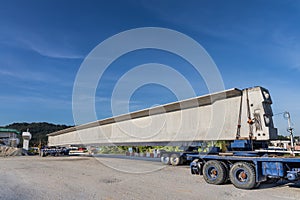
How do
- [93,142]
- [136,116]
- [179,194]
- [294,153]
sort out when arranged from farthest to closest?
1. [93,142]
2. [136,116]
3. [294,153]
4. [179,194]

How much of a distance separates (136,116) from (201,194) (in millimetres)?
16034

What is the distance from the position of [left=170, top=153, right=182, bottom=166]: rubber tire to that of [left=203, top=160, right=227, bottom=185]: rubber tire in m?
5.74

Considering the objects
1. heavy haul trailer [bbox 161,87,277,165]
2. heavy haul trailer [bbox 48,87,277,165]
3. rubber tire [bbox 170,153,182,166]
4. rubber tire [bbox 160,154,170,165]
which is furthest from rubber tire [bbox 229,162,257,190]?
rubber tire [bbox 160,154,170,165]

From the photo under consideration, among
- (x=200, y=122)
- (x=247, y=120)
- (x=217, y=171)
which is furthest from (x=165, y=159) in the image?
(x=217, y=171)

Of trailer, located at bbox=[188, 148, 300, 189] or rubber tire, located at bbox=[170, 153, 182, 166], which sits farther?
rubber tire, located at bbox=[170, 153, 182, 166]

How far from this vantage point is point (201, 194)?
7.51 m

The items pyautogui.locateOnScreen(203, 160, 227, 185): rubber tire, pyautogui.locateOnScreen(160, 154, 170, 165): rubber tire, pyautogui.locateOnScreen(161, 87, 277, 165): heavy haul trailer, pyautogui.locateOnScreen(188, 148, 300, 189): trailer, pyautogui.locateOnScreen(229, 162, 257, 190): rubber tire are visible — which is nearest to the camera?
pyautogui.locateOnScreen(188, 148, 300, 189): trailer

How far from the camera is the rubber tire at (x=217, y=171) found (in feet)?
30.4

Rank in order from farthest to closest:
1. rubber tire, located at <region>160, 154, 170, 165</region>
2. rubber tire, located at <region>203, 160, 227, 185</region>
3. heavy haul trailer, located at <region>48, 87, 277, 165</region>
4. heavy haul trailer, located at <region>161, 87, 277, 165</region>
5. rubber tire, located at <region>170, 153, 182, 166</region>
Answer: rubber tire, located at <region>160, 154, 170, 165</region> < rubber tire, located at <region>170, 153, 182, 166</region> < heavy haul trailer, located at <region>48, 87, 277, 165</region> < heavy haul trailer, located at <region>161, 87, 277, 165</region> < rubber tire, located at <region>203, 160, 227, 185</region>

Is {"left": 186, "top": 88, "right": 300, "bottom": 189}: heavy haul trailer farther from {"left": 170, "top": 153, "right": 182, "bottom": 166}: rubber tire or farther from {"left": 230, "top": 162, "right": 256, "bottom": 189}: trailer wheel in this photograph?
{"left": 170, "top": 153, "right": 182, "bottom": 166}: rubber tire

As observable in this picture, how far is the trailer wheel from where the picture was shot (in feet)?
27.4

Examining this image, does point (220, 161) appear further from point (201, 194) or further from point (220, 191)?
point (201, 194)

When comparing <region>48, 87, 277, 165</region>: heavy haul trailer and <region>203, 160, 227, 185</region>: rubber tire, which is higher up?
<region>48, 87, 277, 165</region>: heavy haul trailer

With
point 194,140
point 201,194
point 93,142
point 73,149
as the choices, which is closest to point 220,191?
point 201,194
